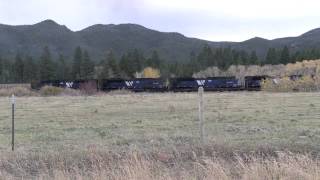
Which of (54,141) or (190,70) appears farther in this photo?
(190,70)

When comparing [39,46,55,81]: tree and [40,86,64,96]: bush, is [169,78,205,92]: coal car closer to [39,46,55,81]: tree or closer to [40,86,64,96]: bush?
[40,86,64,96]: bush

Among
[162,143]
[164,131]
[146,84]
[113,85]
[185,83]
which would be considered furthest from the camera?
[113,85]

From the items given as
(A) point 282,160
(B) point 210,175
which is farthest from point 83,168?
(A) point 282,160

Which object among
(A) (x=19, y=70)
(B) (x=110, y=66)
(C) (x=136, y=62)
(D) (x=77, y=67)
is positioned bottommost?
(A) (x=19, y=70)

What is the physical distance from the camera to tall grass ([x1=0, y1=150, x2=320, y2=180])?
986 cm

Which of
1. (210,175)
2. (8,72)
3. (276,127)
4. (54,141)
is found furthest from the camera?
(8,72)

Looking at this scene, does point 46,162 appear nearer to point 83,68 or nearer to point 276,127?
point 276,127

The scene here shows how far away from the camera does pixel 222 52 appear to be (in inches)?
6737

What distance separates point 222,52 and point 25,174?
16169cm

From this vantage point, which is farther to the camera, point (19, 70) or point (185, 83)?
point (19, 70)

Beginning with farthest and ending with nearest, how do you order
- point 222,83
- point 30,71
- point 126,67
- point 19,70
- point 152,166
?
1. point 19,70
2. point 30,71
3. point 126,67
4. point 222,83
5. point 152,166

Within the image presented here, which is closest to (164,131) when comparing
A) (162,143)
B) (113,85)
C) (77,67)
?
(162,143)

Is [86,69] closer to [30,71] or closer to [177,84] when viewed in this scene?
[30,71]

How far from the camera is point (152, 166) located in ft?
36.1
